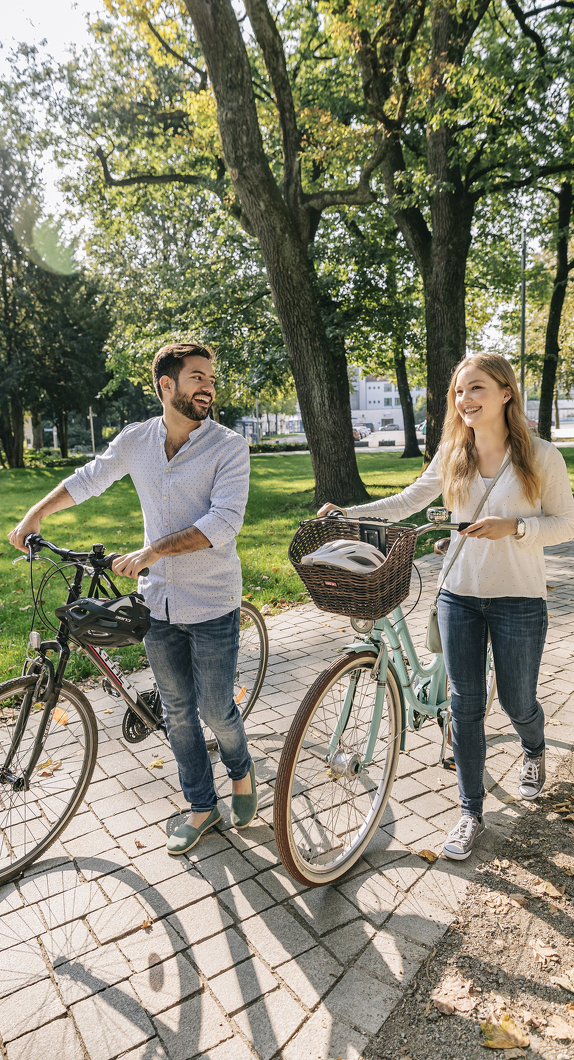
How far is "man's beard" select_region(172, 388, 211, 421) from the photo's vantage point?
2.85 m

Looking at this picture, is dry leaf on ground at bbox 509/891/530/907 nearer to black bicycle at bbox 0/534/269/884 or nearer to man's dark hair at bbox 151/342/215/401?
black bicycle at bbox 0/534/269/884

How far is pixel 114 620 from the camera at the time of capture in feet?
9.21

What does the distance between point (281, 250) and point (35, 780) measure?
8.67 m

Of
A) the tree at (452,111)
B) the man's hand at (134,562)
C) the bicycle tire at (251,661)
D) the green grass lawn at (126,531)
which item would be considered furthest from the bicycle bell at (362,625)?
the tree at (452,111)

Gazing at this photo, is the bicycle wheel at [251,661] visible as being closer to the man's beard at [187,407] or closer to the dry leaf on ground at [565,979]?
the man's beard at [187,407]

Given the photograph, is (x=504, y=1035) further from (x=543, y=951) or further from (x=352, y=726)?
(x=352, y=726)

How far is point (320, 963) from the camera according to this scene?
246 cm

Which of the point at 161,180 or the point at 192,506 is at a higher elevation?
the point at 161,180

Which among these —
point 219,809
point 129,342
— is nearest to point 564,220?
point 129,342

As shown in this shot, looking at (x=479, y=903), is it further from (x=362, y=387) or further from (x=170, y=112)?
(x=362, y=387)

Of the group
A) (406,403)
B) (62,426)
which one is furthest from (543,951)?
(62,426)

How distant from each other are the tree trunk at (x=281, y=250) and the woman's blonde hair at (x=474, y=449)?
7757 mm

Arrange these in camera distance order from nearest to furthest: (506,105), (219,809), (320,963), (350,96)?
(320,963) → (219,809) → (506,105) → (350,96)

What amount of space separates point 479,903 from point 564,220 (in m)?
17.5
